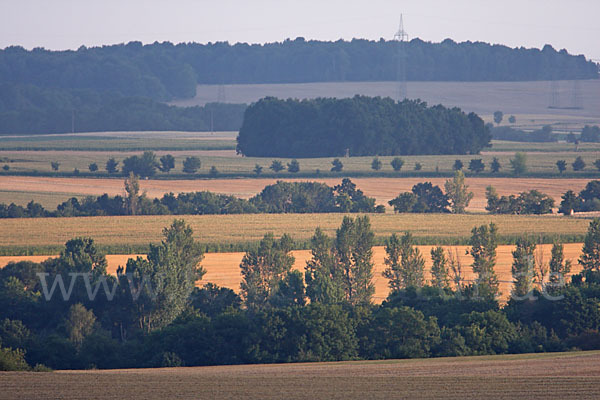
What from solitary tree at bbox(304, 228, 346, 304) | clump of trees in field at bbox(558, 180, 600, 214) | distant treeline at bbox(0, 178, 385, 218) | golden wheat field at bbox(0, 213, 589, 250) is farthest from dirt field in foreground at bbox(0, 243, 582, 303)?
distant treeline at bbox(0, 178, 385, 218)

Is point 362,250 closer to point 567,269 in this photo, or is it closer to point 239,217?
point 567,269

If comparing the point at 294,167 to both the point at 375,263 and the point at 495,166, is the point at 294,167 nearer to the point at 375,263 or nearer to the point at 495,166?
the point at 495,166

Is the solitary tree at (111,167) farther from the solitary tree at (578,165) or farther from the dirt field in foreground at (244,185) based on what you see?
the solitary tree at (578,165)

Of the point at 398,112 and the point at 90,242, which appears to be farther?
the point at 398,112

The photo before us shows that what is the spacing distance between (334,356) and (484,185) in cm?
7147

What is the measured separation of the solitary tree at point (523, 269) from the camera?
51.9 meters

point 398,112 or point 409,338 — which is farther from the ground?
point 398,112

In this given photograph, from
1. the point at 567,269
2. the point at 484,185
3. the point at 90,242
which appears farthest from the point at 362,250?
the point at 484,185

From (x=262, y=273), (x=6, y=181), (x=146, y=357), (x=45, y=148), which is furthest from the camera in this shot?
(x=45, y=148)

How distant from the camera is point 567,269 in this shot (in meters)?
55.4

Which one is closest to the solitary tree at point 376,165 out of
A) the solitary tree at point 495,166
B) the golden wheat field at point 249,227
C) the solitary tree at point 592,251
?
the solitary tree at point 495,166

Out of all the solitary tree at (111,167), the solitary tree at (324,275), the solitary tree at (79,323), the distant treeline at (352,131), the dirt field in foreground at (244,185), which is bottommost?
the solitary tree at (79,323)

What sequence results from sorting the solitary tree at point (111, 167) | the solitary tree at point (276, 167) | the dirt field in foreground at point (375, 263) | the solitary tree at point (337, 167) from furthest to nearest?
the solitary tree at point (276, 167), the solitary tree at point (337, 167), the solitary tree at point (111, 167), the dirt field in foreground at point (375, 263)

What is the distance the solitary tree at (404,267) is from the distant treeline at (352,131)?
89397 millimetres
